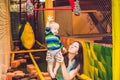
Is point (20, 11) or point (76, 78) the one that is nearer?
point (76, 78)

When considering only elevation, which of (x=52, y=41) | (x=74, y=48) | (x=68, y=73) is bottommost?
(x=68, y=73)

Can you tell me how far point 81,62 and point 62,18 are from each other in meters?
1.12

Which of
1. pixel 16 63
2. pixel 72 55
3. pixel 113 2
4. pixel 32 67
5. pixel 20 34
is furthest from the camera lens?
pixel 20 34

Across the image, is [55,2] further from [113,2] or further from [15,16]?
[113,2]

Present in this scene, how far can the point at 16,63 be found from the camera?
2.80 m

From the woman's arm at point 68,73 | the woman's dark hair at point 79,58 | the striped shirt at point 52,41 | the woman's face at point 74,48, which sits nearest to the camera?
the striped shirt at point 52,41

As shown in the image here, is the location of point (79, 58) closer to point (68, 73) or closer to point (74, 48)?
point (74, 48)

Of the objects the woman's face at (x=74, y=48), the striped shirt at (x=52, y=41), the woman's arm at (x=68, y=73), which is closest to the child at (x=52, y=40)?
the striped shirt at (x=52, y=41)

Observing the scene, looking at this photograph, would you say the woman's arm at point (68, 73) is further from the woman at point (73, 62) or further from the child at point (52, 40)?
the child at point (52, 40)

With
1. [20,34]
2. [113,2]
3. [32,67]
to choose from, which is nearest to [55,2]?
[20,34]

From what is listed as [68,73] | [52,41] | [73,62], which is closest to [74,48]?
[73,62]

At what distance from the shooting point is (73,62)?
7.27ft

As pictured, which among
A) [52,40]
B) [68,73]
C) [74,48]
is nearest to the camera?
[52,40]

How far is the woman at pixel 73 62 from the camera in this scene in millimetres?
1962
